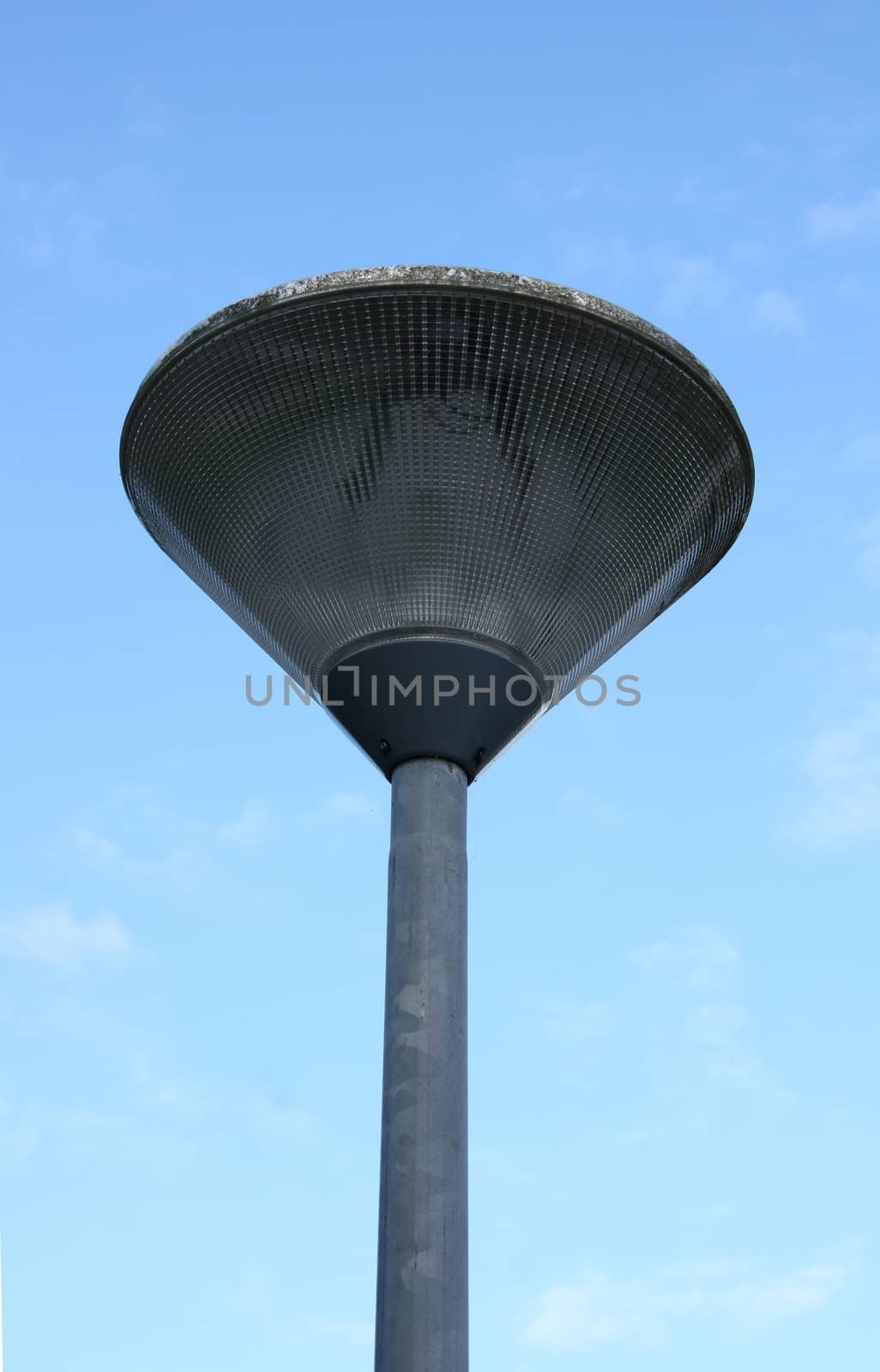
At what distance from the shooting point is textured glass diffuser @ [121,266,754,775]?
12.1m

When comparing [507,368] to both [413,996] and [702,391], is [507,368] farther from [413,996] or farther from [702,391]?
[413,996]

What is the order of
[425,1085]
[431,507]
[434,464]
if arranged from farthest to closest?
[431,507], [434,464], [425,1085]

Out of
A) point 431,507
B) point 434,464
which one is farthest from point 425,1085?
point 434,464

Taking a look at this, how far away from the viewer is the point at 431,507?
12.8 metres

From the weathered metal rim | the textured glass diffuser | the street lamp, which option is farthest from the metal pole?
the weathered metal rim

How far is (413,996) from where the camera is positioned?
11.7 m

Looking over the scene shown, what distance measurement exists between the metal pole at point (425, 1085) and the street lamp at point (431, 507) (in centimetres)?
2

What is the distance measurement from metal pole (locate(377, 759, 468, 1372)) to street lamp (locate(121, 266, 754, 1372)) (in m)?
0.02

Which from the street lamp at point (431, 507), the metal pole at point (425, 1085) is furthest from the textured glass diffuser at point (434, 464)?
the metal pole at point (425, 1085)

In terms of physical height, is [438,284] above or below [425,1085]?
above

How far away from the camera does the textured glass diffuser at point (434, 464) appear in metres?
12.1

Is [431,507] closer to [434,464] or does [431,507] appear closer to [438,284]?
[434,464]

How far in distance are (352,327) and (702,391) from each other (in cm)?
256

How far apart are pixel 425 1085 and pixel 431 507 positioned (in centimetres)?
417
